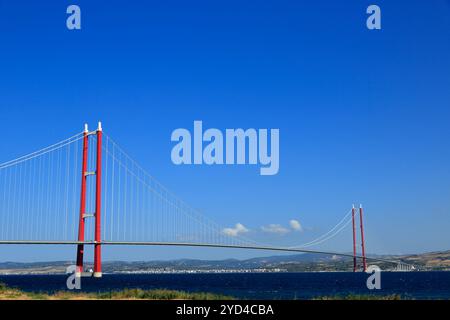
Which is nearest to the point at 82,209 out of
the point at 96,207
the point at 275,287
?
the point at 96,207

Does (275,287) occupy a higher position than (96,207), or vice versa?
(96,207)

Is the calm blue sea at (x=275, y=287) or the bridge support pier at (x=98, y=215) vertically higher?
the bridge support pier at (x=98, y=215)

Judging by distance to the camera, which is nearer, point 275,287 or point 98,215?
point 98,215

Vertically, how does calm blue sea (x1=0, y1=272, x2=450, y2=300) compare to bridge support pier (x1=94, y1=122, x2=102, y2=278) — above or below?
below

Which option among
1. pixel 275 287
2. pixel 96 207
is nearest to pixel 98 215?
pixel 96 207

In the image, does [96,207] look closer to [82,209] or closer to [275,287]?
[82,209]

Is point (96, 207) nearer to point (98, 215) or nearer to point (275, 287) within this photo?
point (98, 215)

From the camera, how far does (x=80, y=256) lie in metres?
47.9

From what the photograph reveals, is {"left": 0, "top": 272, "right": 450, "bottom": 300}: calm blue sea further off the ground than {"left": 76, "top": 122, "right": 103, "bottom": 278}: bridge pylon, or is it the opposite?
{"left": 76, "top": 122, "right": 103, "bottom": 278}: bridge pylon

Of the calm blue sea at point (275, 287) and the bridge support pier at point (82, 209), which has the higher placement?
the bridge support pier at point (82, 209)
